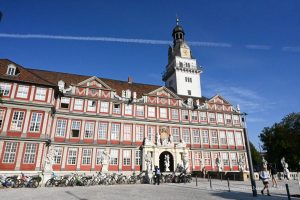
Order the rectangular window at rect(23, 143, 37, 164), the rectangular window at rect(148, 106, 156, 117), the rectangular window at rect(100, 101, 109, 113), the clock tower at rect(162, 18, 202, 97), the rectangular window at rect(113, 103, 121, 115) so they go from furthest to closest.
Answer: the clock tower at rect(162, 18, 202, 97)
the rectangular window at rect(148, 106, 156, 117)
the rectangular window at rect(113, 103, 121, 115)
the rectangular window at rect(100, 101, 109, 113)
the rectangular window at rect(23, 143, 37, 164)

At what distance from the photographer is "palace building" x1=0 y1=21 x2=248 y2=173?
27.5 m

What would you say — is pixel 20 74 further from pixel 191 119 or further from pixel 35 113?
pixel 191 119

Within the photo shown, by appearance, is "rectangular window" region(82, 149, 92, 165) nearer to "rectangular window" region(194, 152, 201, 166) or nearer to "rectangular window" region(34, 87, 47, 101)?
"rectangular window" region(34, 87, 47, 101)

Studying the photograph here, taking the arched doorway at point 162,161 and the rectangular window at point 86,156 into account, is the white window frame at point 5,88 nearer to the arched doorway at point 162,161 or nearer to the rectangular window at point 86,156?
the rectangular window at point 86,156

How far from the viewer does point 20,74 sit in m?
29.7

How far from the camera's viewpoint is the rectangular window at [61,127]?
Result: 3052 centimetres

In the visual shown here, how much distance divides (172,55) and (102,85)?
74.0 feet

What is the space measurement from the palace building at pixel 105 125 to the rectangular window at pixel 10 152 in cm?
10

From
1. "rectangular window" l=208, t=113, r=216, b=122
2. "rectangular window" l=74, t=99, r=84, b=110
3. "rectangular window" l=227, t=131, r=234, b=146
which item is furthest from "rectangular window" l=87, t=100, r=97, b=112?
"rectangular window" l=227, t=131, r=234, b=146

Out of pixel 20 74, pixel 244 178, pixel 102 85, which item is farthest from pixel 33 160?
pixel 244 178

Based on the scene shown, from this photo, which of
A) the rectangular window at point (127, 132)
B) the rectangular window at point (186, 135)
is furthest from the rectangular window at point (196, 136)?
the rectangular window at point (127, 132)

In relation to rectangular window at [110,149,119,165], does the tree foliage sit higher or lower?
higher

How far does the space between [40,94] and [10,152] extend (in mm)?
7799

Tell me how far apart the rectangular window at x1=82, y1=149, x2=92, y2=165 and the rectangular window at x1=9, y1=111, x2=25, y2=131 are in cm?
847
